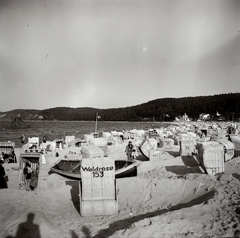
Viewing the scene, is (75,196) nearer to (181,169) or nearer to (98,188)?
(98,188)

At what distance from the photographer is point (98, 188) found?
7578 millimetres

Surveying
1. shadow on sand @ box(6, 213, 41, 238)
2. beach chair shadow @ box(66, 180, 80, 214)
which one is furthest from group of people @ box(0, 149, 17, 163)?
shadow on sand @ box(6, 213, 41, 238)

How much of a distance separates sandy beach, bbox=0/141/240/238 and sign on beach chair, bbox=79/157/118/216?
0.97 ft

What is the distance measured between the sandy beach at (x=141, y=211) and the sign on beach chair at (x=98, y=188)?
0.97 ft

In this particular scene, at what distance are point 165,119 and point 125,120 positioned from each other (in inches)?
1603

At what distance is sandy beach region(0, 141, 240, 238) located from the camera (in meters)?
5.31

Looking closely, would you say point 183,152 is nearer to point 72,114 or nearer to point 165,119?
point 165,119

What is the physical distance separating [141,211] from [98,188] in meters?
1.90

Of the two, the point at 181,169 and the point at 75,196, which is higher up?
the point at 181,169

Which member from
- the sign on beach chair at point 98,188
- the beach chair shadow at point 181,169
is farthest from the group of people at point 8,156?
the sign on beach chair at point 98,188

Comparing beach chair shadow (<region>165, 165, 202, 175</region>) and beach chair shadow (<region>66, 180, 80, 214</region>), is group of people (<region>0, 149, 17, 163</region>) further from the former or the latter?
beach chair shadow (<region>165, 165, 202, 175</region>)

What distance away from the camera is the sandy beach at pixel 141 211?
5309mm

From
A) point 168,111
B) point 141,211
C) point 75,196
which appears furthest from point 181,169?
point 168,111

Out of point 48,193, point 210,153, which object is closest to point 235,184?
point 210,153
